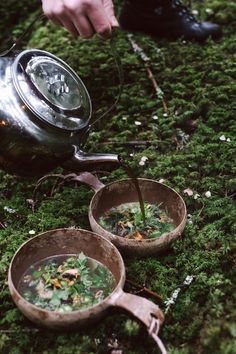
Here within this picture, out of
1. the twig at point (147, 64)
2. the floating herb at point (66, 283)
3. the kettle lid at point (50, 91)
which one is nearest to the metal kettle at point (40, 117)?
the kettle lid at point (50, 91)

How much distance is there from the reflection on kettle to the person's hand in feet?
0.79

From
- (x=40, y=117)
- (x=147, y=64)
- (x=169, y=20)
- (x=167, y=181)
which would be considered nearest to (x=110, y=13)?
(x=40, y=117)

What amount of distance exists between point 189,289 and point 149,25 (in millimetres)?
2447

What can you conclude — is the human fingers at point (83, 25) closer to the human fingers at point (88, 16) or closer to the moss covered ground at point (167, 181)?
the human fingers at point (88, 16)

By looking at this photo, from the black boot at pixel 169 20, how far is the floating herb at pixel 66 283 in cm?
227

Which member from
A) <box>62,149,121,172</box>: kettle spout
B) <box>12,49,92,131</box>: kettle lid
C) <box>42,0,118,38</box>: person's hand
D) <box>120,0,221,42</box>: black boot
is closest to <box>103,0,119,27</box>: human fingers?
<box>42,0,118,38</box>: person's hand

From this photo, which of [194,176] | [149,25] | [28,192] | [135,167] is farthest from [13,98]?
[149,25]

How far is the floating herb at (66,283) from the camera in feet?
6.95

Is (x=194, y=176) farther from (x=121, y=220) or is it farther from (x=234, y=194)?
(x=121, y=220)

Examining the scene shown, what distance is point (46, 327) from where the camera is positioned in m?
2.02

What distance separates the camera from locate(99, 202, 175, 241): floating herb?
2.50 meters

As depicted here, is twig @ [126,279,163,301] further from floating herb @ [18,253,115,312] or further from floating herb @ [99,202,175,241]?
floating herb @ [99,202,175,241]

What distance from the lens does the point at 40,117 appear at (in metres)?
2.27

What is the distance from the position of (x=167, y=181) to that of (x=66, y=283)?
0.90 m
